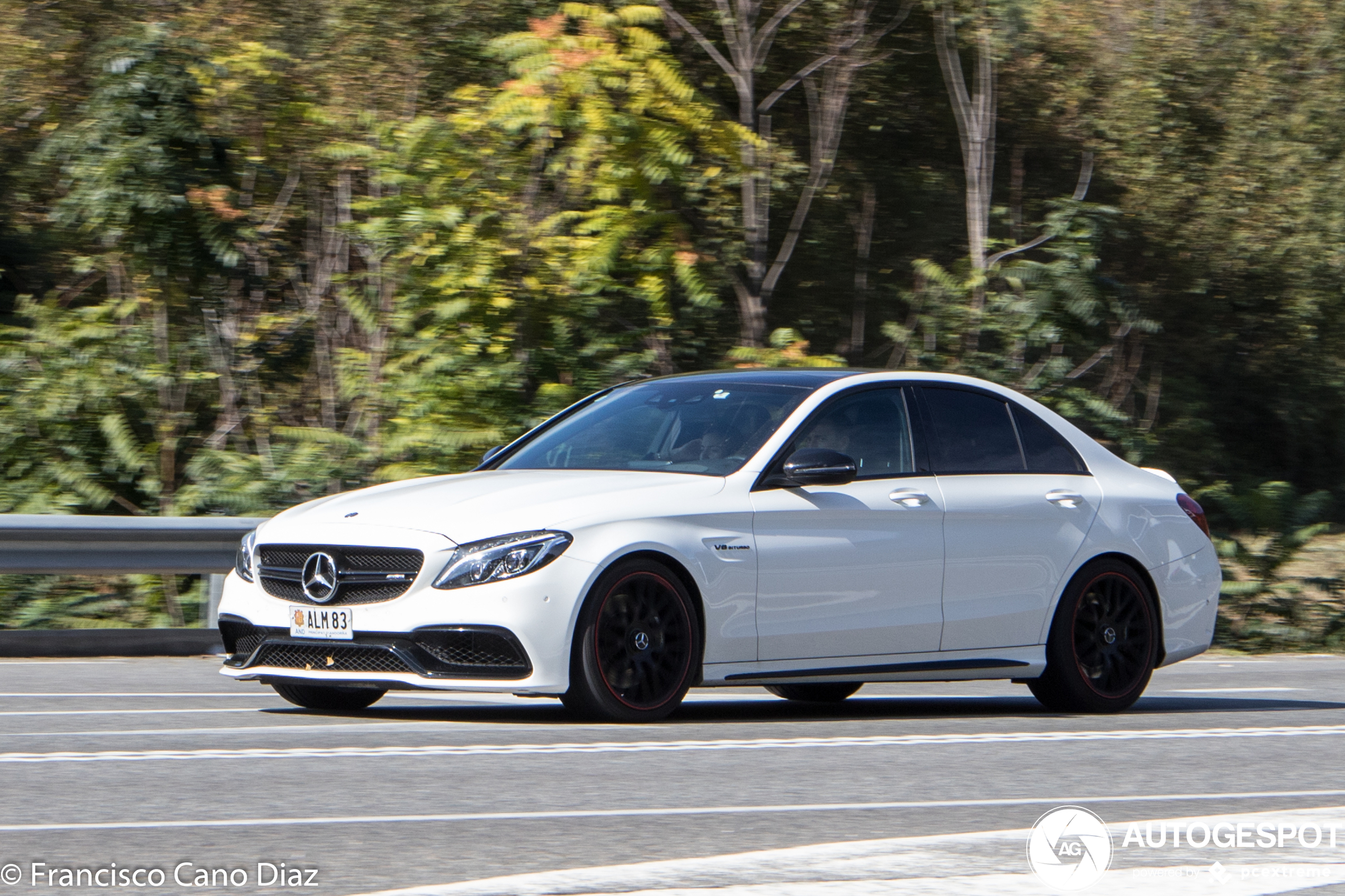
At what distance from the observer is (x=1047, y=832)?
209 inches

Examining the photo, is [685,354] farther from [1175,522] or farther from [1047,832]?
[1047,832]

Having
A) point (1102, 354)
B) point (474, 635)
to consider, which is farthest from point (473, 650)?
point (1102, 354)

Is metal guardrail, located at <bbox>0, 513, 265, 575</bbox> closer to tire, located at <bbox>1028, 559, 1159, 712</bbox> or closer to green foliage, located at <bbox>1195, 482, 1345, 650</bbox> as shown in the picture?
tire, located at <bbox>1028, 559, 1159, 712</bbox>

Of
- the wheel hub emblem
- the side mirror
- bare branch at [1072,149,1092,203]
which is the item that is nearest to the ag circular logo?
the side mirror

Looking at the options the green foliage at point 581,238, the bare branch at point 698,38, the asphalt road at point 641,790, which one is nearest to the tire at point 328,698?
the asphalt road at point 641,790

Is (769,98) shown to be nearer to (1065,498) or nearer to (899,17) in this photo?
(899,17)

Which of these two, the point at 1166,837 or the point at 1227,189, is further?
the point at 1227,189

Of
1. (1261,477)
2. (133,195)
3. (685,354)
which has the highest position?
(133,195)

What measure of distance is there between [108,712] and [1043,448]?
453cm

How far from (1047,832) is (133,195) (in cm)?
1240

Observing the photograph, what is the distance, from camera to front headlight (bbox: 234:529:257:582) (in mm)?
8008

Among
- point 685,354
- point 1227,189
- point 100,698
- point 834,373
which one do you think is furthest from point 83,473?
point 1227,189

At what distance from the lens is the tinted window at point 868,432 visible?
8555 millimetres

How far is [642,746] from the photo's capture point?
7.03m
